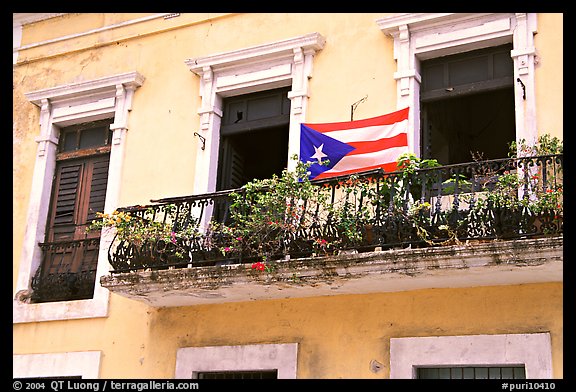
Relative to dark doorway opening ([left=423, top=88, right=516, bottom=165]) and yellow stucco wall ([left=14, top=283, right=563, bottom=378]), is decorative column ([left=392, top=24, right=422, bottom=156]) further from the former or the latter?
yellow stucco wall ([left=14, top=283, right=563, bottom=378])

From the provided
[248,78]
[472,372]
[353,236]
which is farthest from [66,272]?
[472,372]

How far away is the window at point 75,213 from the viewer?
11.3 metres

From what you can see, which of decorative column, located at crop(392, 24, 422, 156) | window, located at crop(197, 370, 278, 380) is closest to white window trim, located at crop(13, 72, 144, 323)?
window, located at crop(197, 370, 278, 380)

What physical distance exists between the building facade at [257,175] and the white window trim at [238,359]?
19 mm

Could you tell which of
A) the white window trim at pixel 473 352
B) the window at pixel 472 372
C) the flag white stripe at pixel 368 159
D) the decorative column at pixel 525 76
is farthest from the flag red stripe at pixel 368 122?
the window at pixel 472 372

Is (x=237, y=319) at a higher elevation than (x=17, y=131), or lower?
lower

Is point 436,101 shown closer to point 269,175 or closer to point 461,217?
point 461,217

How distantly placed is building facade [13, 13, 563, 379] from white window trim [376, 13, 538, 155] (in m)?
0.02

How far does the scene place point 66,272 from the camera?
1138cm

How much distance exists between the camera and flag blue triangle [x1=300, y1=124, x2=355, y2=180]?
990 cm
